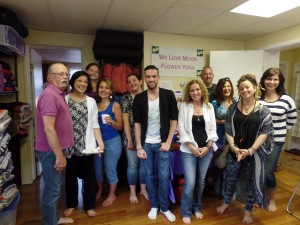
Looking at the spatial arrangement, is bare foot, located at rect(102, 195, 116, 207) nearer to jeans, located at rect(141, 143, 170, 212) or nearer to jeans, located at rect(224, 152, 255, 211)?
jeans, located at rect(141, 143, 170, 212)

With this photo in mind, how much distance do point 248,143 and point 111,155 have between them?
4.49 feet

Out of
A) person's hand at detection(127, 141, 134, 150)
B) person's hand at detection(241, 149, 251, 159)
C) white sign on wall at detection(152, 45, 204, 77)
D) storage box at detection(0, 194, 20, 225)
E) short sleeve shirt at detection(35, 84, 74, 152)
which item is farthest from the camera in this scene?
white sign on wall at detection(152, 45, 204, 77)

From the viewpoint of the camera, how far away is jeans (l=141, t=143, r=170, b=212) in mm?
2045

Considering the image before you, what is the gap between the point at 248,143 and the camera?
6.45ft

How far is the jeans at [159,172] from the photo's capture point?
2.04 meters

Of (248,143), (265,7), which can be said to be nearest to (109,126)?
(248,143)

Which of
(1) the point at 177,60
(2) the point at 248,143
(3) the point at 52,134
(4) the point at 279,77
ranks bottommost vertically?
(2) the point at 248,143

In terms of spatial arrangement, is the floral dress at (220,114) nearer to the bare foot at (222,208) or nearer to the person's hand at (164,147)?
the bare foot at (222,208)

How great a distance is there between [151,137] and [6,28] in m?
1.79

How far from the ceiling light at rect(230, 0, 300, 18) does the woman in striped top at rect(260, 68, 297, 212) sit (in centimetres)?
77

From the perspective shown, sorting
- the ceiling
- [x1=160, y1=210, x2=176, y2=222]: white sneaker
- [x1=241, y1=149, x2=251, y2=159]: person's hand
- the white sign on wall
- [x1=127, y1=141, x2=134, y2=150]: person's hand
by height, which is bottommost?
[x1=160, y1=210, x2=176, y2=222]: white sneaker

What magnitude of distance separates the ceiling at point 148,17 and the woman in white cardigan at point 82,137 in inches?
35.7

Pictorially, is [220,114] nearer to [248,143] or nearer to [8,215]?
[248,143]

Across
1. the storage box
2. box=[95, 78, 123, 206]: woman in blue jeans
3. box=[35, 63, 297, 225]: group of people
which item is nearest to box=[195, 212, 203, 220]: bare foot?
box=[35, 63, 297, 225]: group of people
